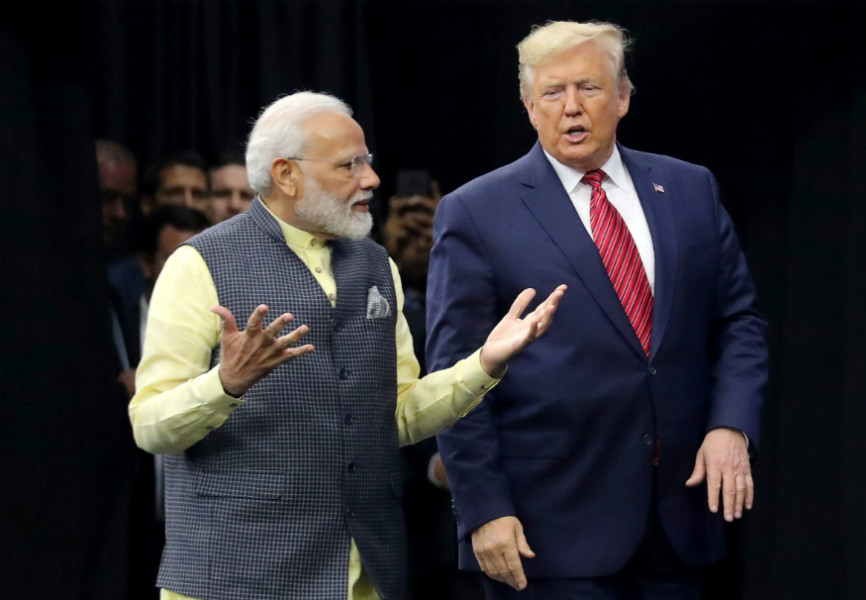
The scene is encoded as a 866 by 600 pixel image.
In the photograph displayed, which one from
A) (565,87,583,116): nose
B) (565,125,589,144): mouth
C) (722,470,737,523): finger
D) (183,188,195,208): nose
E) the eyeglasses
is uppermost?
(565,87,583,116): nose

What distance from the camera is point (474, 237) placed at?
3080 millimetres

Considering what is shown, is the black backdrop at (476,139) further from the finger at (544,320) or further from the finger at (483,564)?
the finger at (544,320)

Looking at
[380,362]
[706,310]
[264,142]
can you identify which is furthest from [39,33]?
[706,310]

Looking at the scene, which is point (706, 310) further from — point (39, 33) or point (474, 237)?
point (39, 33)

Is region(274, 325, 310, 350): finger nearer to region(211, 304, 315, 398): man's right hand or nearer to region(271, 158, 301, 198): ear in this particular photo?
region(211, 304, 315, 398): man's right hand

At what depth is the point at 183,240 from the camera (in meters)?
4.47

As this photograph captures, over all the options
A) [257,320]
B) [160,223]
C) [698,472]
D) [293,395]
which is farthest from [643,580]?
[160,223]

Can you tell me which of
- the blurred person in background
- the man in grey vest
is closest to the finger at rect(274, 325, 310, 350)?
the man in grey vest

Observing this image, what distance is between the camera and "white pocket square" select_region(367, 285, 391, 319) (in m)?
2.91

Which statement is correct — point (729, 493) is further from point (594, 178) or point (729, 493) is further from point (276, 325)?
point (276, 325)

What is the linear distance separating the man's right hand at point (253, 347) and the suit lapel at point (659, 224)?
812 millimetres

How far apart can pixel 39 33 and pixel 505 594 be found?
2.24 m

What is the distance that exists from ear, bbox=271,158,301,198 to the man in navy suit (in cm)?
37

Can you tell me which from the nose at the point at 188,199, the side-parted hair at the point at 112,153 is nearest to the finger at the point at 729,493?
the nose at the point at 188,199
